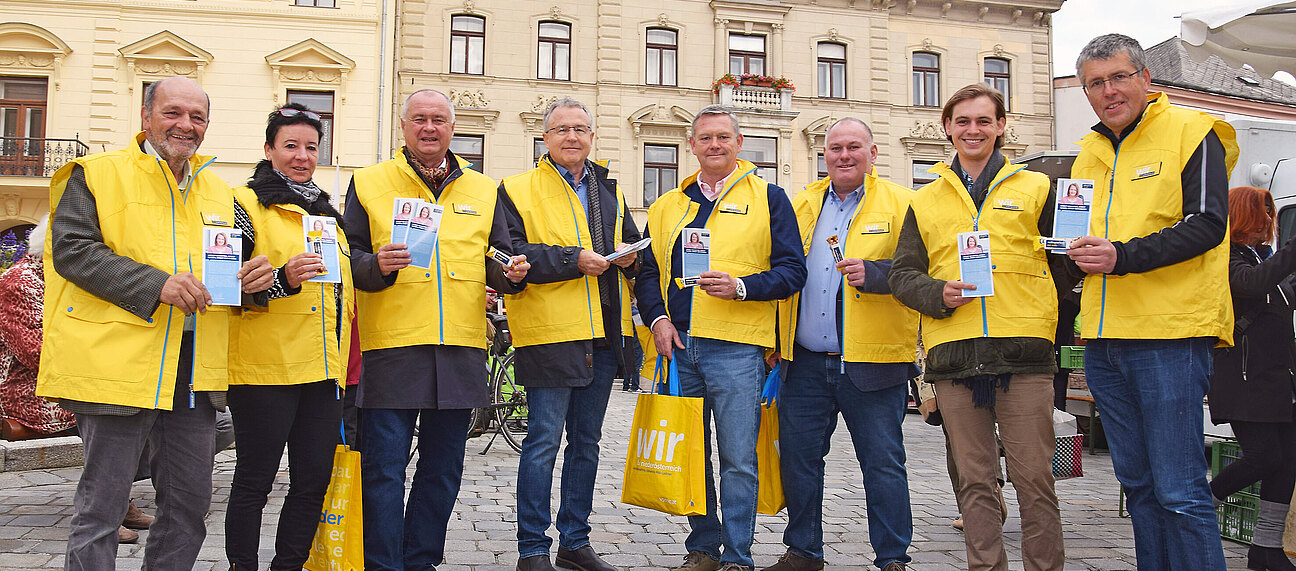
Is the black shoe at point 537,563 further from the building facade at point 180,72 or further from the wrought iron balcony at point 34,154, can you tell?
the wrought iron balcony at point 34,154

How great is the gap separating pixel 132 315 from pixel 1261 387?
498 cm

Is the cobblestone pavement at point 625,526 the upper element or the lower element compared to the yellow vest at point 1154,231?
lower

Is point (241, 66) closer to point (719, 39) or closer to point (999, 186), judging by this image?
point (719, 39)

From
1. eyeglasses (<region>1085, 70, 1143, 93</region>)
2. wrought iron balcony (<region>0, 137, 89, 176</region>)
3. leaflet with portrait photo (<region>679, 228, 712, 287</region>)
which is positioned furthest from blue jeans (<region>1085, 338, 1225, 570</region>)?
wrought iron balcony (<region>0, 137, 89, 176</region>)

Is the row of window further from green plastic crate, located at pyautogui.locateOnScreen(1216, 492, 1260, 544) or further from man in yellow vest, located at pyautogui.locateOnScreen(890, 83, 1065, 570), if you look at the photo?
man in yellow vest, located at pyautogui.locateOnScreen(890, 83, 1065, 570)

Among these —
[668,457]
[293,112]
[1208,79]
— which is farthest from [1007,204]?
[1208,79]

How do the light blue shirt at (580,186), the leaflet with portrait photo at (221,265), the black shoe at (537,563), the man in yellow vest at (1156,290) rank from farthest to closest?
the light blue shirt at (580,186), the black shoe at (537,563), the man in yellow vest at (1156,290), the leaflet with portrait photo at (221,265)

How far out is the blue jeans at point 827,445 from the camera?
4.21 m

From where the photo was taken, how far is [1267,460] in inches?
182

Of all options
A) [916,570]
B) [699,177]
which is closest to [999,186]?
[699,177]

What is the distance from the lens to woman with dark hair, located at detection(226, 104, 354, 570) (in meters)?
3.54

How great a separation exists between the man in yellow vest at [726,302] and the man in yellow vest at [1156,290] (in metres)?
1.36

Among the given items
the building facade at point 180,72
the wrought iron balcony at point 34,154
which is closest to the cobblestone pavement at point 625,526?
the building facade at point 180,72

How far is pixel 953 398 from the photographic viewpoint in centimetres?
379
